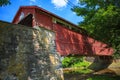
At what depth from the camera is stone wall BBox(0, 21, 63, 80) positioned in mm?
11594

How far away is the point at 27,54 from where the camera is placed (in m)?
12.8

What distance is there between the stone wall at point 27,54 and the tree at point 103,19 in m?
4.96

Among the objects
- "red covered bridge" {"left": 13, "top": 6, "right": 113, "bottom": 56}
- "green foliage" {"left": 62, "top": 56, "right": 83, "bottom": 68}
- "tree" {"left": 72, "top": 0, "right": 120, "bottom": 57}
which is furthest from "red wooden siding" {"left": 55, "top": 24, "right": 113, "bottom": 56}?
"green foliage" {"left": 62, "top": 56, "right": 83, "bottom": 68}

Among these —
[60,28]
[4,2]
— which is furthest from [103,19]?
[4,2]

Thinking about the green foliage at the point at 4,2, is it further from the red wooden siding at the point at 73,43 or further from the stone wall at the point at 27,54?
the red wooden siding at the point at 73,43

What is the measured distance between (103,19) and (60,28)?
13.2 feet

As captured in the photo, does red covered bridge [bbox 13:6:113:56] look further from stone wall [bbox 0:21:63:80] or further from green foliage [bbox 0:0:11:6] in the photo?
green foliage [bbox 0:0:11:6]

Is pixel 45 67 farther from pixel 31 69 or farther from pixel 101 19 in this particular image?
pixel 101 19

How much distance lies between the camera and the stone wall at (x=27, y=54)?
11.6m

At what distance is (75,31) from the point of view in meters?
20.6

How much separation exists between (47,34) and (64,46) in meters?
3.12

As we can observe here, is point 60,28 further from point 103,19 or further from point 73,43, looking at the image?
point 103,19

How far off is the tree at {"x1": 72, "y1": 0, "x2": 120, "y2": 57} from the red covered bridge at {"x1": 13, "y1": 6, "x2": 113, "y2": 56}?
1.66 metres

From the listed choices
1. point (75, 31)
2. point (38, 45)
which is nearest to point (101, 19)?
point (75, 31)
